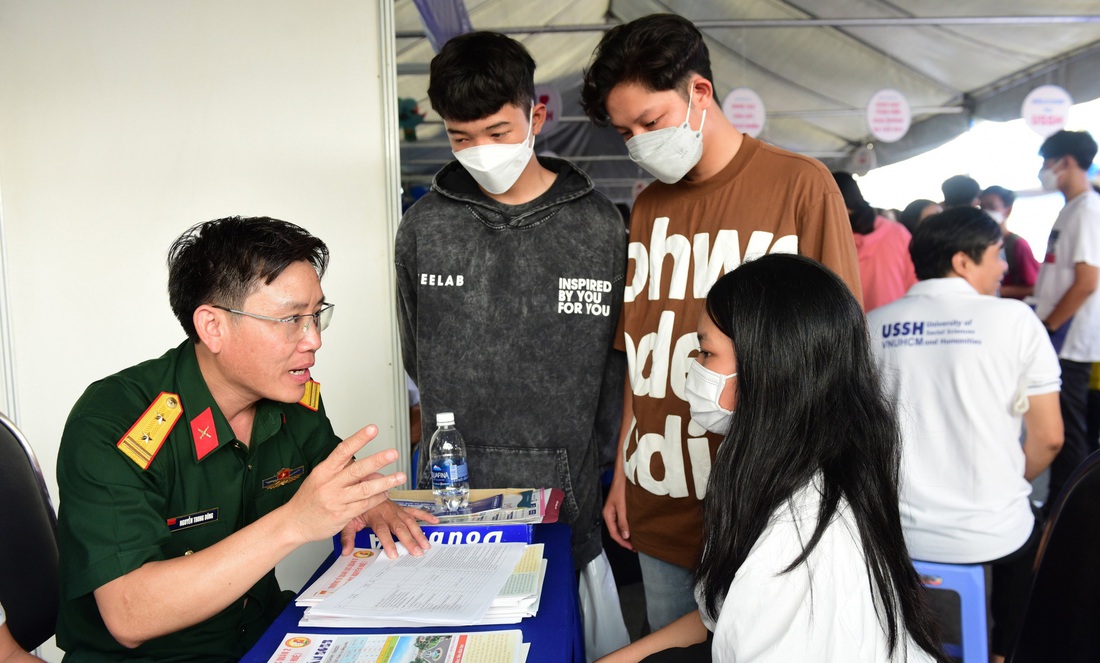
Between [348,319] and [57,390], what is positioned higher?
[348,319]

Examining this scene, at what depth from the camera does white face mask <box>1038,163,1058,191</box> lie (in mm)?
3601

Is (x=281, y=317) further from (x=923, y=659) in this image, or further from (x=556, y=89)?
(x=556, y=89)

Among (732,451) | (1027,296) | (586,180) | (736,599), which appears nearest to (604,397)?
(586,180)

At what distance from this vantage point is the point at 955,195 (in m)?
4.34

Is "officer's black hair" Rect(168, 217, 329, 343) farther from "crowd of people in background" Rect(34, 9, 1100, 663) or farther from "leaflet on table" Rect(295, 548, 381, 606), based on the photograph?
"leaflet on table" Rect(295, 548, 381, 606)

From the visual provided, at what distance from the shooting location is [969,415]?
2.00 meters

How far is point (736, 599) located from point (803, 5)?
424cm

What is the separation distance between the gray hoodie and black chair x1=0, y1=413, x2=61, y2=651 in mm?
753

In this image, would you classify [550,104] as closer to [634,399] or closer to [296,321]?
[634,399]

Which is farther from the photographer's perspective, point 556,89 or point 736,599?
point 556,89

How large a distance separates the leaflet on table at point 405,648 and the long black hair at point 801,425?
0.32 m

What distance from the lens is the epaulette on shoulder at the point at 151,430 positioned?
3.82 ft

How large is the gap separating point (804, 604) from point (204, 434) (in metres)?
0.96

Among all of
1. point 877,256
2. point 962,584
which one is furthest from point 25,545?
point 877,256
